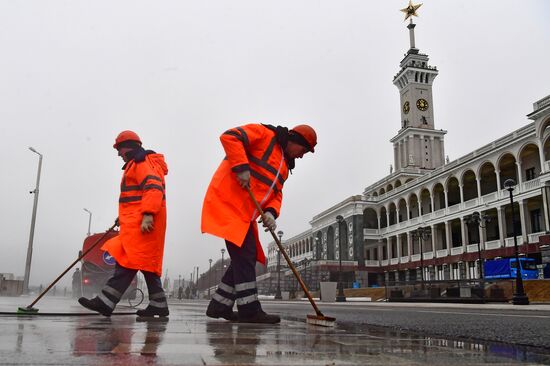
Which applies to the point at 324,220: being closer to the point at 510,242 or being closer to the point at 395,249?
the point at 395,249

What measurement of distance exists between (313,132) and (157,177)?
184cm

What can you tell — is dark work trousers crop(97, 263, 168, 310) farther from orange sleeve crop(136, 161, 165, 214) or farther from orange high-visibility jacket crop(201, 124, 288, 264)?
orange high-visibility jacket crop(201, 124, 288, 264)

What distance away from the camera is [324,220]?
70500mm

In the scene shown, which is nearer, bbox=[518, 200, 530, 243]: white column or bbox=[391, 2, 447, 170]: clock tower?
bbox=[518, 200, 530, 243]: white column

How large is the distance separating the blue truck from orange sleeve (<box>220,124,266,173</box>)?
96.1 ft

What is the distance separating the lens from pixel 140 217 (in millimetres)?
4895

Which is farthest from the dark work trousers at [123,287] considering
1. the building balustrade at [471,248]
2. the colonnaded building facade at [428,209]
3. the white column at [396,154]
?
the white column at [396,154]

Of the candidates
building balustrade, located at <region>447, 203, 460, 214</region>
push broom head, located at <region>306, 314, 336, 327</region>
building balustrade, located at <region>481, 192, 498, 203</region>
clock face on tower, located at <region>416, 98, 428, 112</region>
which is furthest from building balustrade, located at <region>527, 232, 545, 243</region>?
clock face on tower, located at <region>416, 98, 428, 112</region>

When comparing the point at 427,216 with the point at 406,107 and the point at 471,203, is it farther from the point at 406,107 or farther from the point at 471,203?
the point at 406,107

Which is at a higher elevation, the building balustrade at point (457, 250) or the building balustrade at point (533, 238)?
the building balustrade at point (533, 238)

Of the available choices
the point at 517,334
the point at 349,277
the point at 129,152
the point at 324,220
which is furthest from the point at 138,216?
the point at 324,220

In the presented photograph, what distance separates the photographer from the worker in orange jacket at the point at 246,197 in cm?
392

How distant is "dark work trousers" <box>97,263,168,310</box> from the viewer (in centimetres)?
468

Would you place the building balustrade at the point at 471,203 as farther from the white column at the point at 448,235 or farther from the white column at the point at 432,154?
the white column at the point at 432,154
